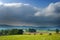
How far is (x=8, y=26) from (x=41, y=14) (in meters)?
1.02

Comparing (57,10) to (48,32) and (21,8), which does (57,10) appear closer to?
(48,32)

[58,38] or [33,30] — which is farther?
[33,30]

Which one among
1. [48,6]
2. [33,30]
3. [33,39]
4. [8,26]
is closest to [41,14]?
[48,6]

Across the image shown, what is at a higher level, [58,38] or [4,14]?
[4,14]

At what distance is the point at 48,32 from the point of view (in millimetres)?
3566

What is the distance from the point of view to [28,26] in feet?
11.7

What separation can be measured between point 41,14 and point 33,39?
30.5 inches

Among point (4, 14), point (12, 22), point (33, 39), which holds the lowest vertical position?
point (33, 39)

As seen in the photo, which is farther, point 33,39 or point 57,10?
point 57,10

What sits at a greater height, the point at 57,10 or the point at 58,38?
the point at 57,10

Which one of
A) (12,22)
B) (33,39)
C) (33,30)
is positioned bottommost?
(33,39)

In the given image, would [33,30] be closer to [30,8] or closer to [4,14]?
[30,8]

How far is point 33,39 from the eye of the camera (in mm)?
3379

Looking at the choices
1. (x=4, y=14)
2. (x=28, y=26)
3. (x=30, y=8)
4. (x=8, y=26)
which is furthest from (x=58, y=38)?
(x=4, y=14)
